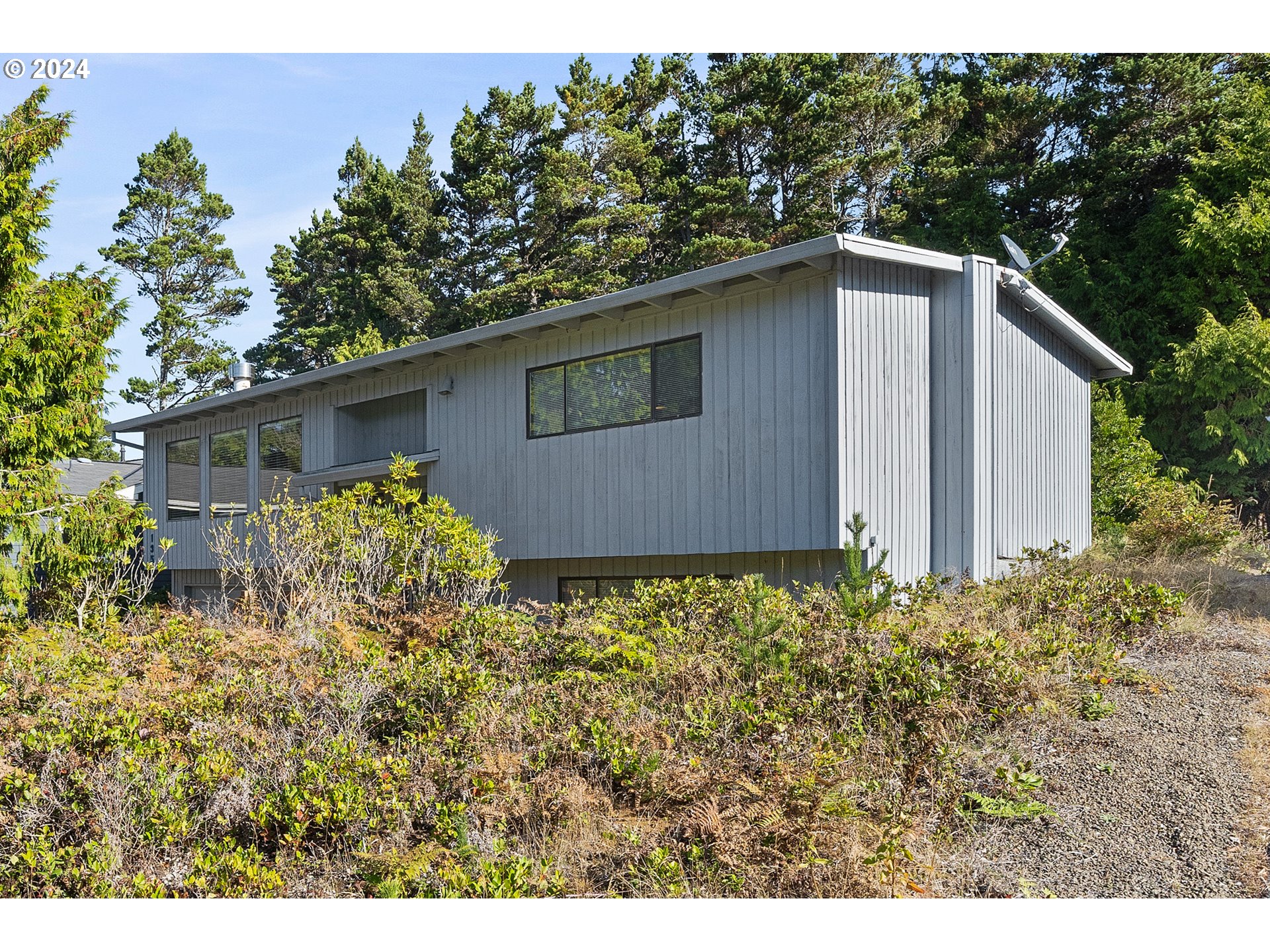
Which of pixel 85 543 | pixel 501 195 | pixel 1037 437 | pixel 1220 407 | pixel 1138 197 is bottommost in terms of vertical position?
pixel 85 543

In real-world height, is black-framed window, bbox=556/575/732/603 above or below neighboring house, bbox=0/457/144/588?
below

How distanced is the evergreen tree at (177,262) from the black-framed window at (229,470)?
1603 cm

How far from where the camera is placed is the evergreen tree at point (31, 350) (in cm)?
1056

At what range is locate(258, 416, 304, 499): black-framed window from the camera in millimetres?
15117

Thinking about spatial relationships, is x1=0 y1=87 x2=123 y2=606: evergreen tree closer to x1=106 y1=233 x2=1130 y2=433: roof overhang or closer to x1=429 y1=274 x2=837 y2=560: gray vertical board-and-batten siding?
x1=106 y1=233 x2=1130 y2=433: roof overhang

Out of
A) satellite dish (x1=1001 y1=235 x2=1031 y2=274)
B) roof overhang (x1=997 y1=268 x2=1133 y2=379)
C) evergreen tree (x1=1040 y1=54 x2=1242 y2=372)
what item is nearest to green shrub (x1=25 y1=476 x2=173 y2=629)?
satellite dish (x1=1001 y1=235 x2=1031 y2=274)

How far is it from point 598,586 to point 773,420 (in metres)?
3.25

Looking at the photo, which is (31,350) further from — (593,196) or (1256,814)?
(593,196)

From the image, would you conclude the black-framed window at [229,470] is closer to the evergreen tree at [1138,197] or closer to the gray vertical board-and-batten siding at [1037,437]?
the gray vertical board-and-batten siding at [1037,437]

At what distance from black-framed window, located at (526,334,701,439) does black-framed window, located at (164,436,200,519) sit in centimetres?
837

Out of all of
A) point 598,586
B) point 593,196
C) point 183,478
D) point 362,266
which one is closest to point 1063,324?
point 598,586

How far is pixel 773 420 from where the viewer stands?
30.8ft

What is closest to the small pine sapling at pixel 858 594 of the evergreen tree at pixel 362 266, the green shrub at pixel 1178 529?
the green shrub at pixel 1178 529
